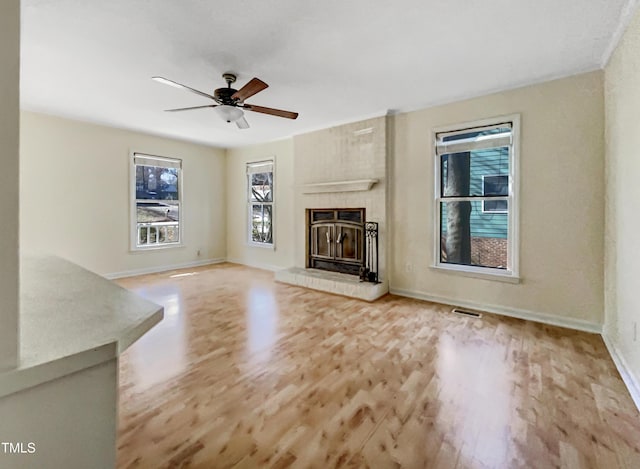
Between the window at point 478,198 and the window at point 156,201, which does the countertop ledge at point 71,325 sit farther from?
the window at point 156,201

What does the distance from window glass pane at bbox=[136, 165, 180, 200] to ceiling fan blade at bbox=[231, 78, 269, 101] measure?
3.62 meters

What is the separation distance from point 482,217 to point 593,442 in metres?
2.66

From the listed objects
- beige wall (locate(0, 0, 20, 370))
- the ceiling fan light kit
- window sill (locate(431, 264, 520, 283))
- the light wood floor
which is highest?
the ceiling fan light kit

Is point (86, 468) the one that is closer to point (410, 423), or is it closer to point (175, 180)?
point (410, 423)

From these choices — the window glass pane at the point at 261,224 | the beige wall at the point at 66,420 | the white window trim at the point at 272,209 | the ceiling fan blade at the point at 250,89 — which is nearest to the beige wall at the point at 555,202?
the ceiling fan blade at the point at 250,89

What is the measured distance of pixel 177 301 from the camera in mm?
3941

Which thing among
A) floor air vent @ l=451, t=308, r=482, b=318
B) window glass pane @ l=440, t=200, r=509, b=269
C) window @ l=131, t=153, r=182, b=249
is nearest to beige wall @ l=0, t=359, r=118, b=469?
floor air vent @ l=451, t=308, r=482, b=318

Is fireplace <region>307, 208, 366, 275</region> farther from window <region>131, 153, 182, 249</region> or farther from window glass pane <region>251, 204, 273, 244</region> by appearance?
window <region>131, 153, 182, 249</region>

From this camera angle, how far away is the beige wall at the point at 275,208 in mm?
5844

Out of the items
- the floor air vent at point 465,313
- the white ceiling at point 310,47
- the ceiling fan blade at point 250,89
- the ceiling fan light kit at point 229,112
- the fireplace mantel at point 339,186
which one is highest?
the white ceiling at point 310,47

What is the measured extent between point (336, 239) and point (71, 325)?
413cm

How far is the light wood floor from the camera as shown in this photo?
4.93 ft

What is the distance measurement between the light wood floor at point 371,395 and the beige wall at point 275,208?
2.75 m

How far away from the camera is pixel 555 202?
3.16m
